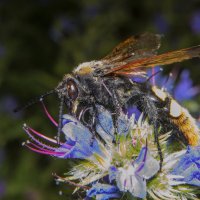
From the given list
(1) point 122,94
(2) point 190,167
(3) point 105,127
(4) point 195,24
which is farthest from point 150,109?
(4) point 195,24

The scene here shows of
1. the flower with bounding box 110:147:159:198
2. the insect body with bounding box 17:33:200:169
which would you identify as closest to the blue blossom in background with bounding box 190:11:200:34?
the insect body with bounding box 17:33:200:169

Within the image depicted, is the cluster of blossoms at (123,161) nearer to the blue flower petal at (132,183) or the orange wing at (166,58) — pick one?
the blue flower petal at (132,183)

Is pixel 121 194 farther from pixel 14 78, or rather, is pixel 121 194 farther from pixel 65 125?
pixel 14 78

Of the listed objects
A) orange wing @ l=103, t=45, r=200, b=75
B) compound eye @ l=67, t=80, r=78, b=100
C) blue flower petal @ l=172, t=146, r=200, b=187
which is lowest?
blue flower petal @ l=172, t=146, r=200, b=187

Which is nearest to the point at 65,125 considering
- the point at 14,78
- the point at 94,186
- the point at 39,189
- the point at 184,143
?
the point at 94,186

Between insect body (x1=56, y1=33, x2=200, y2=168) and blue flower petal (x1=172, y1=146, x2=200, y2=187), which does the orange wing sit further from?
blue flower petal (x1=172, y1=146, x2=200, y2=187)

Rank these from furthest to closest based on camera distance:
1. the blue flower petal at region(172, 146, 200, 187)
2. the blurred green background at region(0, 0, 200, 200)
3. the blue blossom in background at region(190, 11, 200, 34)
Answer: the blue blossom in background at region(190, 11, 200, 34) < the blurred green background at region(0, 0, 200, 200) < the blue flower petal at region(172, 146, 200, 187)

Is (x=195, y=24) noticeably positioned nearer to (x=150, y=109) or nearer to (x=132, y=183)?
(x=150, y=109)
